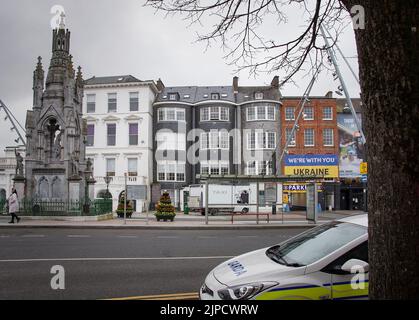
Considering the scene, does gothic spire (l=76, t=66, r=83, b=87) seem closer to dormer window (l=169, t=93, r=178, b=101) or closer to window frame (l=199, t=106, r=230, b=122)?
dormer window (l=169, t=93, r=178, b=101)

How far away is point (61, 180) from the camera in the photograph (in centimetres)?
2280

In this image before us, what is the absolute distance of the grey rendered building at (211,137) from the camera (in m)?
43.2

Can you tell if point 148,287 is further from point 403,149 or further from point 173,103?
point 173,103

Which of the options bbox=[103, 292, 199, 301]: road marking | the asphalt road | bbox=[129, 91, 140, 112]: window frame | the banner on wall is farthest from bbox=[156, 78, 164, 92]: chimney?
bbox=[103, 292, 199, 301]: road marking

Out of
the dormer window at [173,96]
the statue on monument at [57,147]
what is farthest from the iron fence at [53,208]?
the dormer window at [173,96]

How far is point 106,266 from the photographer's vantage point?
8289 mm

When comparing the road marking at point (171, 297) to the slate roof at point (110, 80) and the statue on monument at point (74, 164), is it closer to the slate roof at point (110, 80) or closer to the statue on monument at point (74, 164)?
the statue on monument at point (74, 164)

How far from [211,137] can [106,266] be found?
35900mm

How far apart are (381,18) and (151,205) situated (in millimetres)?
41406

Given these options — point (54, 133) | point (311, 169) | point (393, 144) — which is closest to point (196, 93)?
point (311, 169)

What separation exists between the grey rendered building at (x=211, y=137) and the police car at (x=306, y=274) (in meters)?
38.4

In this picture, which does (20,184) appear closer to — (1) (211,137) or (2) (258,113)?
(1) (211,137)

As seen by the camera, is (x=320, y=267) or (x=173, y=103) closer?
(x=320, y=267)

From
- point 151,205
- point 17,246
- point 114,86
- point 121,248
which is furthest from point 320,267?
point 114,86
